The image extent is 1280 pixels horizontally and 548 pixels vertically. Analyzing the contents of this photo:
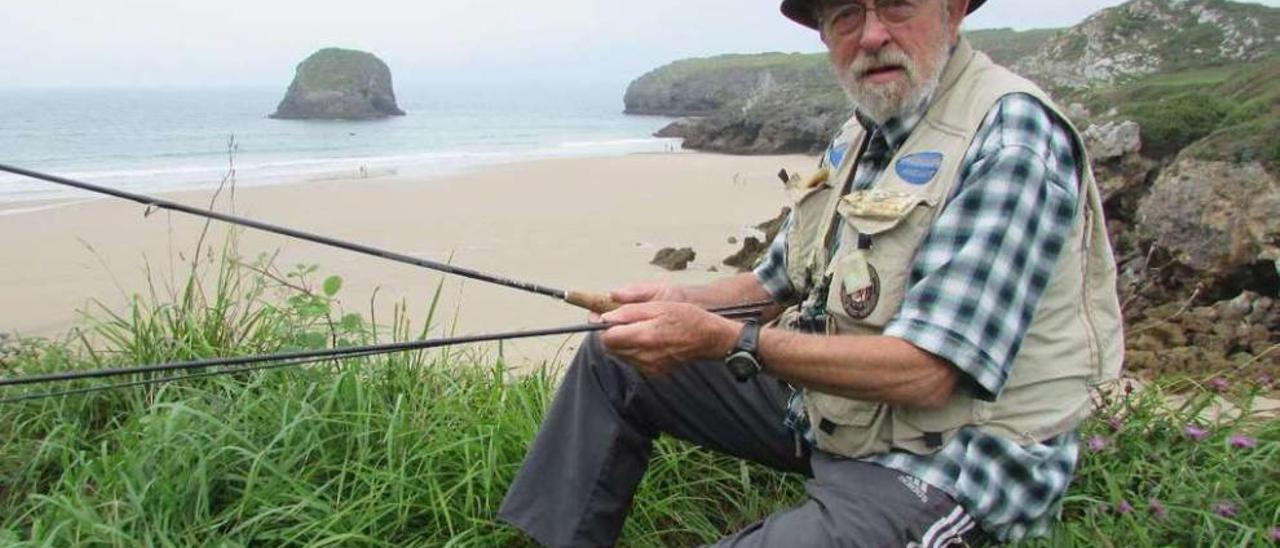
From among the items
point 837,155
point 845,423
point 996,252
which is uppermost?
point 837,155

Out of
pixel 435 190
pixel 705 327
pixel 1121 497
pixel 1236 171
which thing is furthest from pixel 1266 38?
pixel 705 327

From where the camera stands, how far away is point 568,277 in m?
9.62

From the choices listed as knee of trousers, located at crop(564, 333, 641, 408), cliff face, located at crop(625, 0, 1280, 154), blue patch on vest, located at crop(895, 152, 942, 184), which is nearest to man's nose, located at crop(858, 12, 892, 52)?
blue patch on vest, located at crop(895, 152, 942, 184)

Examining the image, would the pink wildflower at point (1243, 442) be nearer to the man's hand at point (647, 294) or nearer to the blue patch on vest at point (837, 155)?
the blue patch on vest at point (837, 155)

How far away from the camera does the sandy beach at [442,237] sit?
8172mm

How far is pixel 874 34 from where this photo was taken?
2.24 m

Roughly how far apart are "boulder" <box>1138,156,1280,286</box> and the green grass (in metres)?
2.43

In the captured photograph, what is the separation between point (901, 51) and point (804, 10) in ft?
1.42

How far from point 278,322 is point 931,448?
263cm

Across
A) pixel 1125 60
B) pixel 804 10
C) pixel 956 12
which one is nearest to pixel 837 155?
pixel 804 10

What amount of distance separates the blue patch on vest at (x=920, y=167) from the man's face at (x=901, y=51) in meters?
0.14

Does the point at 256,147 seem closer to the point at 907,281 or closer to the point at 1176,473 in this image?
the point at 1176,473

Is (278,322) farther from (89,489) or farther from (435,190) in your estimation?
(435,190)

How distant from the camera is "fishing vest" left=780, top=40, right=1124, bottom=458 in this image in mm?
2068
